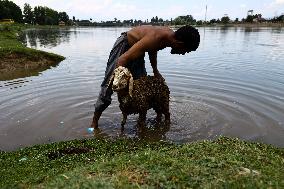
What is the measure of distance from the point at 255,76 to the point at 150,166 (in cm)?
1147

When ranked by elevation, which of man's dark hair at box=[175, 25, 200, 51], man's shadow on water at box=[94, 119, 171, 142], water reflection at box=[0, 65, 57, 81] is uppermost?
man's dark hair at box=[175, 25, 200, 51]

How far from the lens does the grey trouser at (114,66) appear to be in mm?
7785

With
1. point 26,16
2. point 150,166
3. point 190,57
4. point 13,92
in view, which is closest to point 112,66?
point 150,166

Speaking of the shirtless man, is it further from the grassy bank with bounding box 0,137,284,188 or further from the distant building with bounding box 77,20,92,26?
the distant building with bounding box 77,20,92,26

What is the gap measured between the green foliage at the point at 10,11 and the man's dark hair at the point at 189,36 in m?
95.1

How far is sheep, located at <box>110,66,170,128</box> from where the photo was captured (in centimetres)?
726

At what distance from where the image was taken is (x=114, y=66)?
7.80 metres

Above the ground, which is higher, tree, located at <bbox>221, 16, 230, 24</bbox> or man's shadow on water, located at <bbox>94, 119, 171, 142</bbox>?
tree, located at <bbox>221, 16, 230, 24</bbox>

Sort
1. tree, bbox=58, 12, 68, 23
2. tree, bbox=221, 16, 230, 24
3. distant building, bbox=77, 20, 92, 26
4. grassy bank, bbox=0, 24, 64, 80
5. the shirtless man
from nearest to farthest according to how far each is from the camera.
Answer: the shirtless man, grassy bank, bbox=0, 24, 64, 80, tree, bbox=221, 16, 230, 24, tree, bbox=58, 12, 68, 23, distant building, bbox=77, 20, 92, 26

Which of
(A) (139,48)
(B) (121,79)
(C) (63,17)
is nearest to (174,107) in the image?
(B) (121,79)

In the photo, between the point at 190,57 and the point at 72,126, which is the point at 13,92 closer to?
the point at 72,126

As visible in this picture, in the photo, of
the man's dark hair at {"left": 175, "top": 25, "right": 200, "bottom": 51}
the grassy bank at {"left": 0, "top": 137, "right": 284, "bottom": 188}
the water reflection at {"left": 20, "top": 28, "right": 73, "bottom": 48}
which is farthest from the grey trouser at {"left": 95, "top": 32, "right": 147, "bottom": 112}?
the water reflection at {"left": 20, "top": 28, "right": 73, "bottom": 48}

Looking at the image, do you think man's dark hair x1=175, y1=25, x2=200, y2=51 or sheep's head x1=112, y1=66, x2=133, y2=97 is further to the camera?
sheep's head x1=112, y1=66, x2=133, y2=97

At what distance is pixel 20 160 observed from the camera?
6.35 m
